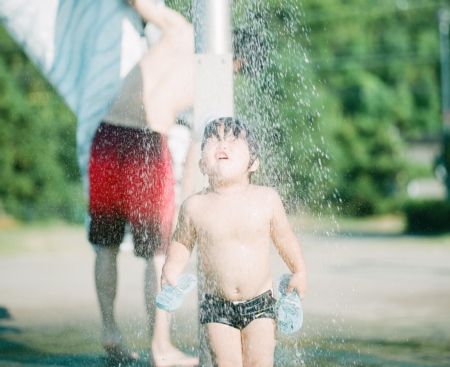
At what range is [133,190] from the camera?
154 inches

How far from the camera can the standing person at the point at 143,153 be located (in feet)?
12.8

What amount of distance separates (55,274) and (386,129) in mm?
20877

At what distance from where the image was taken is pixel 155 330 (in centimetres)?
368

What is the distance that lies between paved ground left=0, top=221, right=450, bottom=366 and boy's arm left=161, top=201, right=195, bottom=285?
1001 millimetres

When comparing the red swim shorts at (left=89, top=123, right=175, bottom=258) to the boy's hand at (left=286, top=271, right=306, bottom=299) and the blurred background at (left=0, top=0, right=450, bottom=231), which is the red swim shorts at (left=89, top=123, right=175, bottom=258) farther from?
the blurred background at (left=0, top=0, right=450, bottom=231)

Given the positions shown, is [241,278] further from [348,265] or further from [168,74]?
[348,265]

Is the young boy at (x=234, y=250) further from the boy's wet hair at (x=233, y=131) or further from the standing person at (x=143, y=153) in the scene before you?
the standing person at (x=143, y=153)

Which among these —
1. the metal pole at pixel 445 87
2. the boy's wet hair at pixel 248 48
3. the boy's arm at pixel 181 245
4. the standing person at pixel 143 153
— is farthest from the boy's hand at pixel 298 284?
the metal pole at pixel 445 87

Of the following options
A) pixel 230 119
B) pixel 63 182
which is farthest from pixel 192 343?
pixel 63 182

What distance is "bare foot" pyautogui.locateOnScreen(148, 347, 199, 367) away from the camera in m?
3.58

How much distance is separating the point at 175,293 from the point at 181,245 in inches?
7.3

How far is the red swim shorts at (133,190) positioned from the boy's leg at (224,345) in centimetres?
112

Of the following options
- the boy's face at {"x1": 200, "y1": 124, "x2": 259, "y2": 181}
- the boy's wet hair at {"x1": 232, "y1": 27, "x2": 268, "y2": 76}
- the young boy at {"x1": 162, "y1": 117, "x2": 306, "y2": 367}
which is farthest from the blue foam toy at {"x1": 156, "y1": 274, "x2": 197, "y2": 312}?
the boy's wet hair at {"x1": 232, "y1": 27, "x2": 268, "y2": 76}

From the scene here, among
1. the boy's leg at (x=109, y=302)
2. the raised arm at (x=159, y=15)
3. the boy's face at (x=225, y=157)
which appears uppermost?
the raised arm at (x=159, y=15)
